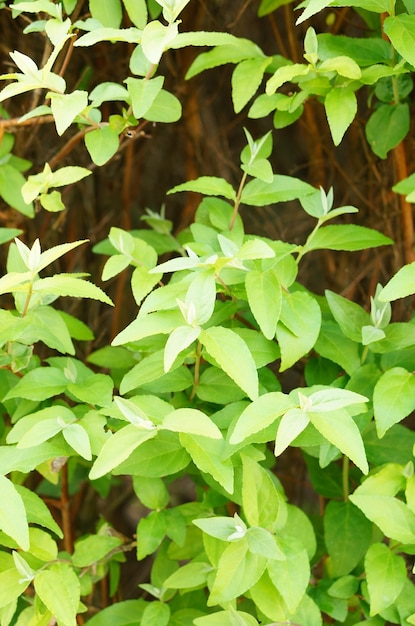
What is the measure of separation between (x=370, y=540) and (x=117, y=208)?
1.07m

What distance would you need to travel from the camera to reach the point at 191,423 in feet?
2.64

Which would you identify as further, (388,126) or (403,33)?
(388,126)

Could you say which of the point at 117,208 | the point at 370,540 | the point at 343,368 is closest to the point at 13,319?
the point at 343,368

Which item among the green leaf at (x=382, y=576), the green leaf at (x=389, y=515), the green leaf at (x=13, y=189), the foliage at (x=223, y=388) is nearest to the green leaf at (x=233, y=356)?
the foliage at (x=223, y=388)

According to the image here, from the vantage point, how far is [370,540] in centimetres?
107

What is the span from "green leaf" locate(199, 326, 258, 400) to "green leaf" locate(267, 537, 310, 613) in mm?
238

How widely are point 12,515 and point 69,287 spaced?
10.0 inches

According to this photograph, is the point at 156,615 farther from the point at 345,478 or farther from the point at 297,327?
the point at 297,327

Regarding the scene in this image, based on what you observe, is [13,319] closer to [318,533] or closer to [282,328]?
[282,328]

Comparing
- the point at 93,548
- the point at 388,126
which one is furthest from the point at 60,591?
the point at 388,126

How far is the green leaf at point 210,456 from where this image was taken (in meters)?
0.84

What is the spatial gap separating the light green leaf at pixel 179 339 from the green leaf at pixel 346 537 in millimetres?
418

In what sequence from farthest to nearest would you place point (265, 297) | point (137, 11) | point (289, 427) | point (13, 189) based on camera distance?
1. point (13, 189)
2. point (137, 11)
3. point (265, 297)
4. point (289, 427)

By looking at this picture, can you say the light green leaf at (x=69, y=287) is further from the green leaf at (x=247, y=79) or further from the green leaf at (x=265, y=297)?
the green leaf at (x=247, y=79)
